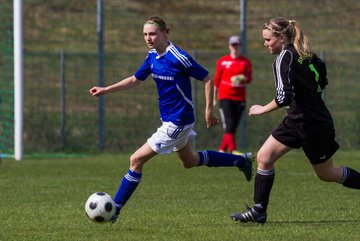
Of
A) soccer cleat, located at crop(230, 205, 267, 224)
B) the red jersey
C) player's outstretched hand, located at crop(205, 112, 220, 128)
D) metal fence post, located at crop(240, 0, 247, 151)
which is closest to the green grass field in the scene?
soccer cleat, located at crop(230, 205, 267, 224)

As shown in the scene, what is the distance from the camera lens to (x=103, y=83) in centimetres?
1964

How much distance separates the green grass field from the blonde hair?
1.59m

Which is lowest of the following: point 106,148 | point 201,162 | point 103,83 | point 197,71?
point 106,148

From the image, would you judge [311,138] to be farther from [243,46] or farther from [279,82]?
[243,46]

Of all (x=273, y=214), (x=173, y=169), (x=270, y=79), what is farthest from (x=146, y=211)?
(x=270, y=79)

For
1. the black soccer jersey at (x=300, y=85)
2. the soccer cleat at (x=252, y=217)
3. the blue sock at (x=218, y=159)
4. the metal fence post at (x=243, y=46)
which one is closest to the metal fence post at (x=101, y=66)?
the metal fence post at (x=243, y=46)

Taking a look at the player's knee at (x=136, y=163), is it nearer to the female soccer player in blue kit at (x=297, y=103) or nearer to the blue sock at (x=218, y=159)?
the blue sock at (x=218, y=159)

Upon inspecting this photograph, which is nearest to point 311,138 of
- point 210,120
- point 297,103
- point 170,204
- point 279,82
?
point 297,103

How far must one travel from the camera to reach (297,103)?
864cm

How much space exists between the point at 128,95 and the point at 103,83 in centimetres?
94

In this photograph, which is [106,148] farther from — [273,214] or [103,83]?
[273,214]

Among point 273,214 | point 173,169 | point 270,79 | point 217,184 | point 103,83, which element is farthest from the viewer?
point 270,79

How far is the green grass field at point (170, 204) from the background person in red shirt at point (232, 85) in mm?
1520

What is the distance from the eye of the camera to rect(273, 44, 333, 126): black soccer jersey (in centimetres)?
839
